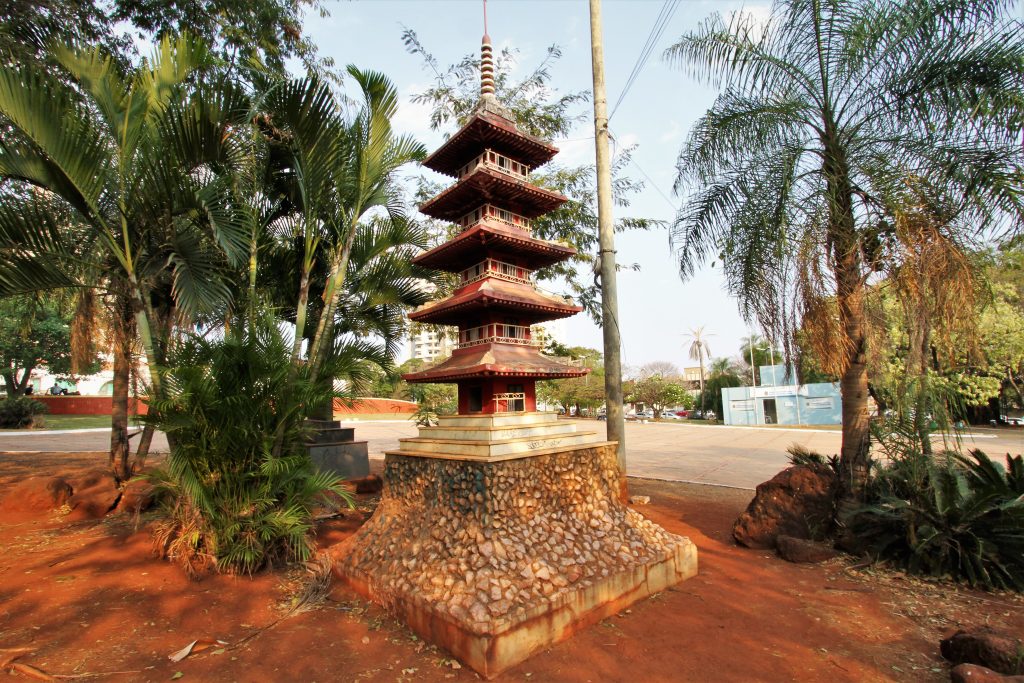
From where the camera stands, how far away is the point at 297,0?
11.7 metres

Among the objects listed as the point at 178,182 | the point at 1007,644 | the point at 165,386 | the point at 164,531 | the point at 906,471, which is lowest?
the point at 1007,644

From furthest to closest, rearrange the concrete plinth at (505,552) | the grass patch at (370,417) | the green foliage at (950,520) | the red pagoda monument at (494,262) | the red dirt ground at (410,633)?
the grass patch at (370,417) → the red pagoda monument at (494,262) → the green foliage at (950,520) → the concrete plinth at (505,552) → the red dirt ground at (410,633)

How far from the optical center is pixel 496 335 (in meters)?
6.91

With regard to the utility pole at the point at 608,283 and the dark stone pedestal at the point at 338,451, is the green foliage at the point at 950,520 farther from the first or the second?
the dark stone pedestal at the point at 338,451

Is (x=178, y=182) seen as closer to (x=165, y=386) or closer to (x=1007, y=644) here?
(x=165, y=386)

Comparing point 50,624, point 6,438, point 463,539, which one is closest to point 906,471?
point 463,539

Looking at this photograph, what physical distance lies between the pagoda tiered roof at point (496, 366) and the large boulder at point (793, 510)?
11.5ft

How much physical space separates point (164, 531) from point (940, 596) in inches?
367

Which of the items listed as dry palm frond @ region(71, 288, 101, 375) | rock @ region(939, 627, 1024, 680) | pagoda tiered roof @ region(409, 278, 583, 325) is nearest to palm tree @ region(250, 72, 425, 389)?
pagoda tiered roof @ region(409, 278, 583, 325)

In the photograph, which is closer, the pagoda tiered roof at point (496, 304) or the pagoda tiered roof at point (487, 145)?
the pagoda tiered roof at point (496, 304)

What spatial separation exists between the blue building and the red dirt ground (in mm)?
35114

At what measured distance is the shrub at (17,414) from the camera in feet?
84.7

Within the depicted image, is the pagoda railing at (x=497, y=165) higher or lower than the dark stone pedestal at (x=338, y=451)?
higher

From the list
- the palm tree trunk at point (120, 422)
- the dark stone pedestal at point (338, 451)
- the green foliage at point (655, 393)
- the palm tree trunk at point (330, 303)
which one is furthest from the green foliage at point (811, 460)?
the green foliage at point (655, 393)
